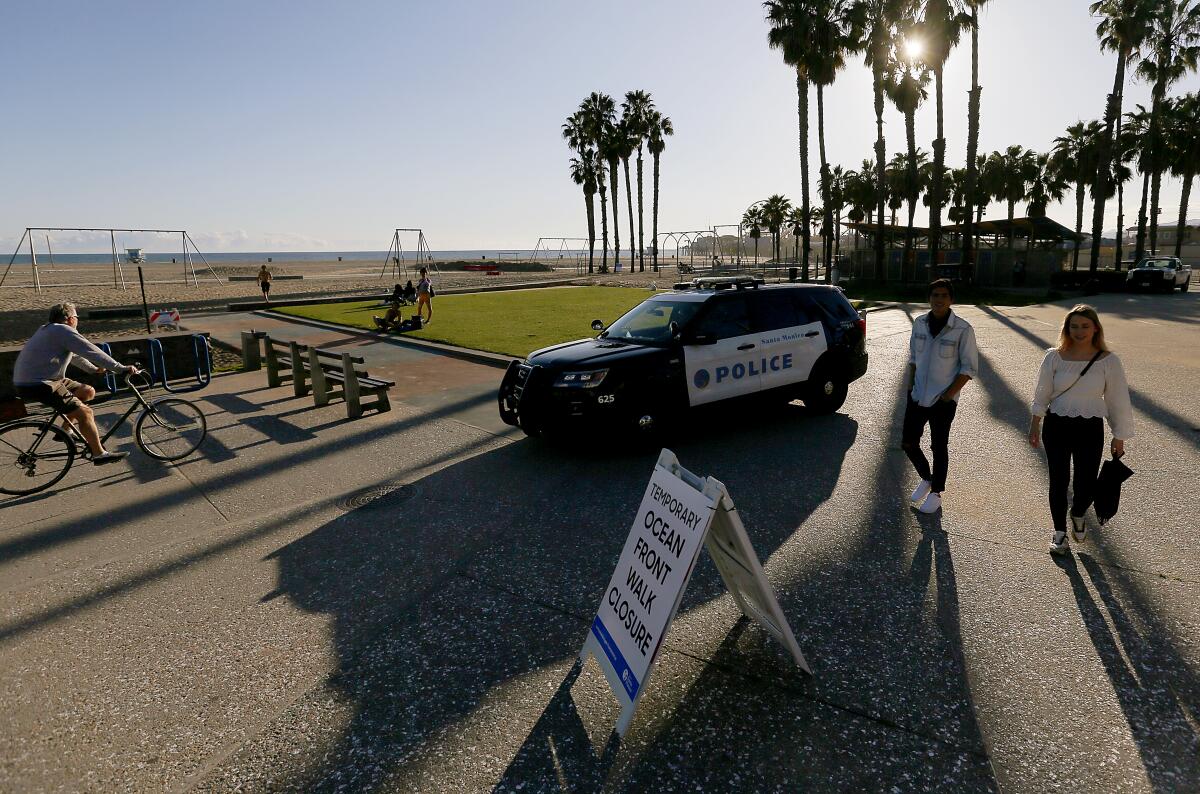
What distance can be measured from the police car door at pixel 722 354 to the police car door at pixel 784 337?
0.48ft

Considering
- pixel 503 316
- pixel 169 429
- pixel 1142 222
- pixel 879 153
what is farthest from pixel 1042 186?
pixel 169 429

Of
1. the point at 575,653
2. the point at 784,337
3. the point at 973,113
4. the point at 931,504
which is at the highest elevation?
the point at 973,113

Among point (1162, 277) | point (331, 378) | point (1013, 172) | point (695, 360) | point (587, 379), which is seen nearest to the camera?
point (587, 379)

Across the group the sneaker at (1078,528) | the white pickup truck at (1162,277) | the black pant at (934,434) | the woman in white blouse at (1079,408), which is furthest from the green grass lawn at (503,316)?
the white pickup truck at (1162,277)

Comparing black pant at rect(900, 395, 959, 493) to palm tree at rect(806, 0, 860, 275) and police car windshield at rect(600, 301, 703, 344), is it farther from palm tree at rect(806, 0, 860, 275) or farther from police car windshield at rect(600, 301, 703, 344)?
palm tree at rect(806, 0, 860, 275)

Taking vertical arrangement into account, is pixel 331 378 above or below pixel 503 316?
below

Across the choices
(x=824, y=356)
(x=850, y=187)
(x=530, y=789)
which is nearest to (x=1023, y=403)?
(x=824, y=356)

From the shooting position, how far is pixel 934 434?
5520 millimetres

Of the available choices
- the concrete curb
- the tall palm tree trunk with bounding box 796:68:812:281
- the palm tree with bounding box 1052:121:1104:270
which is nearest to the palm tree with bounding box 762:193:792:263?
the palm tree with bounding box 1052:121:1104:270

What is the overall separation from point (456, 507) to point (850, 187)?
65724 mm

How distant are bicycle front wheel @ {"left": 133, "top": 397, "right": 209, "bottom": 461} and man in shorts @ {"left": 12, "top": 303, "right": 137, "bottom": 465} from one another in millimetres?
453

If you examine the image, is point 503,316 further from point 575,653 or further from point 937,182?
point 937,182

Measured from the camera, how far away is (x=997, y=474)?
643 centimetres

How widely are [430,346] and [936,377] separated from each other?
1195cm
